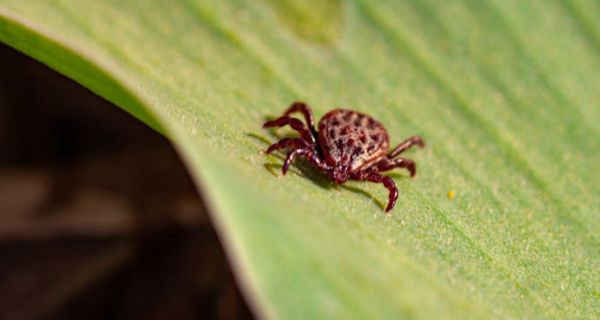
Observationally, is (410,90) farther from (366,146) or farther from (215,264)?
(215,264)

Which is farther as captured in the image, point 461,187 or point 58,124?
point 58,124

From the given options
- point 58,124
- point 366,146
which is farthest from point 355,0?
point 58,124

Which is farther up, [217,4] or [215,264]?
[217,4]

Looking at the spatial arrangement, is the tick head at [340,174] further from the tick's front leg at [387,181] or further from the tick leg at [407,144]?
the tick leg at [407,144]

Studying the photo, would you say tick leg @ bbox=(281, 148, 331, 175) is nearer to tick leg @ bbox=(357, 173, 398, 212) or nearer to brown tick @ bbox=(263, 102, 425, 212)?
brown tick @ bbox=(263, 102, 425, 212)

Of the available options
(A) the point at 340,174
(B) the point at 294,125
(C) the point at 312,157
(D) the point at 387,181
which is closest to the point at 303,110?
(B) the point at 294,125

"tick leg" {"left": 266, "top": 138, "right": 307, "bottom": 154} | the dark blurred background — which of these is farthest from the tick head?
the dark blurred background

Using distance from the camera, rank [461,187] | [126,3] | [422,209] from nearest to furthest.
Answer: [422,209] → [461,187] → [126,3]
